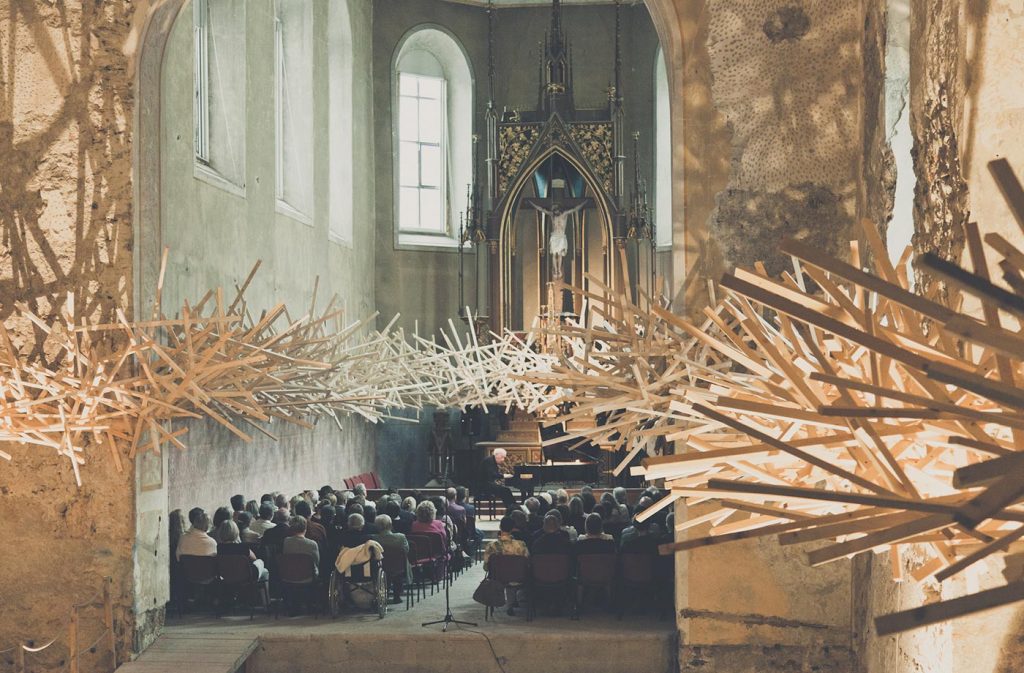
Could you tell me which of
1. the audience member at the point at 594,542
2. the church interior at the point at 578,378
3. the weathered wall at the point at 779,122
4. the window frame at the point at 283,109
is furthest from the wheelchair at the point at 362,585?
the window frame at the point at 283,109

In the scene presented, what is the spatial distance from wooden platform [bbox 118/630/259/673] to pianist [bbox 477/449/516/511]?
5341 mm

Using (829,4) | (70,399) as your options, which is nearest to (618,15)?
(829,4)

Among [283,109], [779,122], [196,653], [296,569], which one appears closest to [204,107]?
[283,109]

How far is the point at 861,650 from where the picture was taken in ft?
19.6

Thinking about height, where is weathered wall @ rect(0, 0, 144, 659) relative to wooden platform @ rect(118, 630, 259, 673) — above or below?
above

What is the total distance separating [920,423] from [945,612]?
0.97 metres

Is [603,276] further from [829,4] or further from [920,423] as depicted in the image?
[920,423]

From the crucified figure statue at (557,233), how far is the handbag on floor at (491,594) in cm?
897

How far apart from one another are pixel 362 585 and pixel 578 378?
4.82 metres

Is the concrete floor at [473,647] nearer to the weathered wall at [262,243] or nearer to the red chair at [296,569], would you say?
the red chair at [296,569]

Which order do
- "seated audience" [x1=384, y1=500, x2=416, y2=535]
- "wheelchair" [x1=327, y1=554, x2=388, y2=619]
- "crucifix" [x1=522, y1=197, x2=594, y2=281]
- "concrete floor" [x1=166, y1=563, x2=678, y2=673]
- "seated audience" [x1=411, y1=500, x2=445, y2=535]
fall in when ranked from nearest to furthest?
1. "concrete floor" [x1=166, y1=563, x2=678, y2=673]
2. "wheelchair" [x1=327, y1=554, x2=388, y2=619]
3. "seated audience" [x1=411, y1=500, x2=445, y2=535]
4. "seated audience" [x1=384, y1=500, x2=416, y2=535]
5. "crucifix" [x1=522, y1=197, x2=594, y2=281]

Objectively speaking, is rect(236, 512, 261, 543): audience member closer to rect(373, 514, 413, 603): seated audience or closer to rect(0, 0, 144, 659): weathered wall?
rect(373, 514, 413, 603): seated audience

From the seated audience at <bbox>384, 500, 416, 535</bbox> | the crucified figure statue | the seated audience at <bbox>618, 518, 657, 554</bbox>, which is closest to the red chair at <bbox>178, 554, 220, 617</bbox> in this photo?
the seated audience at <bbox>384, 500, 416, 535</bbox>

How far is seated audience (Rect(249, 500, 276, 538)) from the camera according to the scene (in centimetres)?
996
